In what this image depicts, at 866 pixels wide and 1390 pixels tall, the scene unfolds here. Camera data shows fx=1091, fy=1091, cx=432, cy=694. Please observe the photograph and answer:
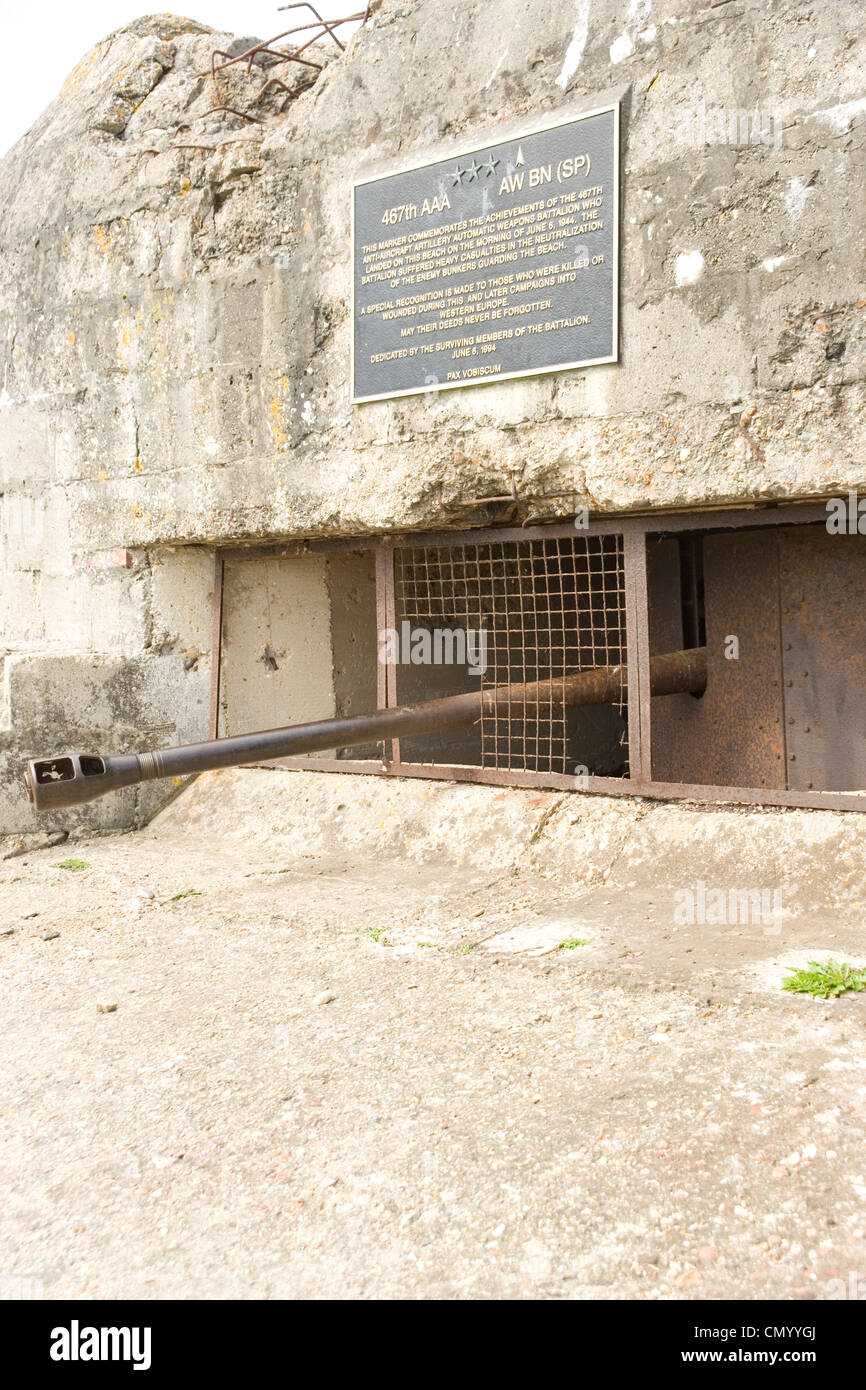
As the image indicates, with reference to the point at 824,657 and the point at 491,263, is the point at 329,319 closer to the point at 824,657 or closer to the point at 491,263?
the point at 491,263

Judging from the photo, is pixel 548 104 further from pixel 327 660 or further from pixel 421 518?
pixel 327 660

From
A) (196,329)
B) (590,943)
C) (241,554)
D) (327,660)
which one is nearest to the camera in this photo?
(590,943)

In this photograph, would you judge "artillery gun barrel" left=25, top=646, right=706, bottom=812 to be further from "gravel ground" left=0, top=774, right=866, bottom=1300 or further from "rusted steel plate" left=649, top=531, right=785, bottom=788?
"gravel ground" left=0, top=774, right=866, bottom=1300

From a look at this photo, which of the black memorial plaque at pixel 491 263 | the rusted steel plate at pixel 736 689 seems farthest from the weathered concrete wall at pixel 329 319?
the rusted steel plate at pixel 736 689

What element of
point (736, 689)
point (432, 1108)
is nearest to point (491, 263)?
point (736, 689)

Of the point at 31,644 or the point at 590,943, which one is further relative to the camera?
the point at 31,644

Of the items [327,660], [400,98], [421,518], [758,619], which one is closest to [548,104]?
[400,98]

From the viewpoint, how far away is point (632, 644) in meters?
4.56

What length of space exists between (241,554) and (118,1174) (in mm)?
4070

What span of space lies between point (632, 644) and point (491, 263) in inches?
66.5

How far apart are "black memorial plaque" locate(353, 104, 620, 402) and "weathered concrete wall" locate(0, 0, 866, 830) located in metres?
0.10

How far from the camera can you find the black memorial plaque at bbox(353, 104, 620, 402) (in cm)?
422

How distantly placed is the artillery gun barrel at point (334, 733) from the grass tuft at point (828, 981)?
79.2 inches

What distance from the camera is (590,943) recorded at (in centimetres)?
348
